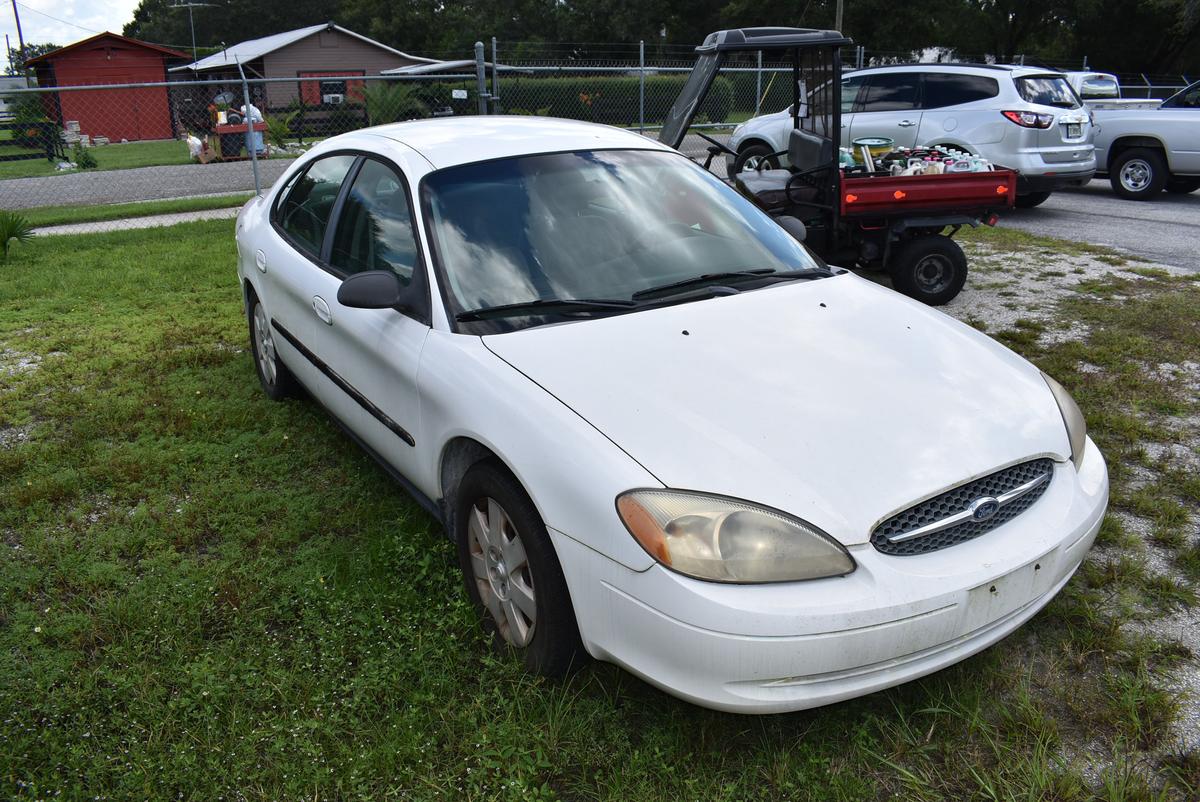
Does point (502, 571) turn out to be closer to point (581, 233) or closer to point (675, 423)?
point (675, 423)

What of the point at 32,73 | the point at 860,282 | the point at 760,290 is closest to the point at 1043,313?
the point at 860,282

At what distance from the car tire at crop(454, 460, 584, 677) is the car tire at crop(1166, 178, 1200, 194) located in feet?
43.7

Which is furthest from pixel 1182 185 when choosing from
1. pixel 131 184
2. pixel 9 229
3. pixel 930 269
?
pixel 131 184

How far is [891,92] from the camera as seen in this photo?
37.1 feet

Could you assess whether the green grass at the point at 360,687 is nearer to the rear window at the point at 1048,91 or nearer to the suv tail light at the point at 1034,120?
the suv tail light at the point at 1034,120

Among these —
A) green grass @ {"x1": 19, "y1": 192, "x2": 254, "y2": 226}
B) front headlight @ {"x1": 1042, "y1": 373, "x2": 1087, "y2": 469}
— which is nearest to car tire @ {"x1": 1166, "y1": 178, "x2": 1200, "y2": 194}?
front headlight @ {"x1": 1042, "y1": 373, "x2": 1087, "y2": 469}

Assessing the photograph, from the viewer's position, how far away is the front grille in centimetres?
228

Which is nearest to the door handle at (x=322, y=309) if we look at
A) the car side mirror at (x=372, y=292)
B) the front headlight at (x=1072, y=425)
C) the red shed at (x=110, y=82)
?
the car side mirror at (x=372, y=292)

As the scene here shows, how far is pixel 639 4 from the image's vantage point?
4991cm

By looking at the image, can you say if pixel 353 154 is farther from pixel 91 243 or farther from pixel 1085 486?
pixel 91 243

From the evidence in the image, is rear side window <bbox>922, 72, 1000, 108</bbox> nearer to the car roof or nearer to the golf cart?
the golf cart

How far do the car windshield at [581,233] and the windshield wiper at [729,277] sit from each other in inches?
0.4

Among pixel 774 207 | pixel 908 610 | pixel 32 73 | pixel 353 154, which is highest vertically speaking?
pixel 32 73

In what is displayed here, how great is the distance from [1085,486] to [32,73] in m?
44.0
